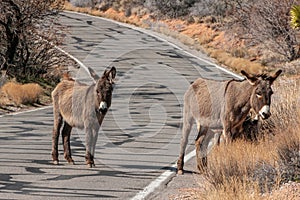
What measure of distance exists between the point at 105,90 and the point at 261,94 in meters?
2.72

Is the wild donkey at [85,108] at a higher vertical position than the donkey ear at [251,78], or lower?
lower

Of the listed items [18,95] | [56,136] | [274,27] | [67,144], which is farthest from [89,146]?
[274,27]

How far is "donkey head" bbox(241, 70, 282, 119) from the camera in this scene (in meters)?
10.1

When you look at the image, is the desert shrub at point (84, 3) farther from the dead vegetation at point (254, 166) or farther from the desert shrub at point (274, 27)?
the dead vegetation at point (254, 166)

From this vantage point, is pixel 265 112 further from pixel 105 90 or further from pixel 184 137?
pixel 105 90

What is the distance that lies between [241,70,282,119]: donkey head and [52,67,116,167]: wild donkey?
248cm

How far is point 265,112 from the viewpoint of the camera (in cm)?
1006

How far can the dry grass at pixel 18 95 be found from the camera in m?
21.6

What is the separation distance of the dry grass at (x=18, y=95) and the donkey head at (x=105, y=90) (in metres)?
10.8

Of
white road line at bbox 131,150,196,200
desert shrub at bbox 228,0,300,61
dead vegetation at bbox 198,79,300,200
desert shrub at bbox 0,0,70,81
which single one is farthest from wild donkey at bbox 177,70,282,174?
desert shrub at bbox 228,0,300,61

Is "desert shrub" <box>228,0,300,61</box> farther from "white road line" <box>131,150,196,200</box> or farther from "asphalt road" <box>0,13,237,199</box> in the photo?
"white road line" <box>131,150,196,200</box>

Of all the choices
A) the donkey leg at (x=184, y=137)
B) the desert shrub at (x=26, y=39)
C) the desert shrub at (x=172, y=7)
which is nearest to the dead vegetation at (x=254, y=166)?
the donkey leg at (x=184, y=137)

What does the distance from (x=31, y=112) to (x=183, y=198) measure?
11.8m

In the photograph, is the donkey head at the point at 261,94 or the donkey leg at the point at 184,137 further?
the donkey leg at the point at 184,137
